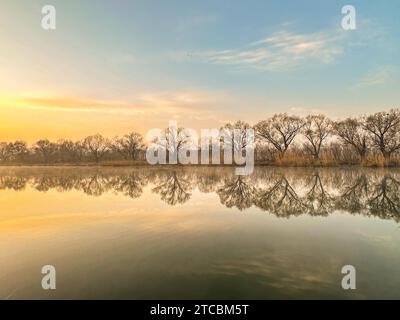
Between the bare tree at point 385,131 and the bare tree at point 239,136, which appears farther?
the bare tree at point 239,136

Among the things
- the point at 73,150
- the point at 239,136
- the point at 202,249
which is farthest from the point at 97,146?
the point at 202,249

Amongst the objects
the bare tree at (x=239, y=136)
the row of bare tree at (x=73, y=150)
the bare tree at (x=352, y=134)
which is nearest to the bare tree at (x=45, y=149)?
the row of bare tree at (x=73, y=150)

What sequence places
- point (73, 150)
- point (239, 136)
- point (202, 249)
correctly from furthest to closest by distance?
point (73, 150)
point (239, 136)
point (202, 249)

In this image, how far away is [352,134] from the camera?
35344mm

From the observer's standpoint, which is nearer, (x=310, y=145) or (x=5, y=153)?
(x=310, y=145)

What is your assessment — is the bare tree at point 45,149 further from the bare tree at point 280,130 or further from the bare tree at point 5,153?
the bare tree at point 280,130

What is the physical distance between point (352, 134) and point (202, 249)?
35.1m

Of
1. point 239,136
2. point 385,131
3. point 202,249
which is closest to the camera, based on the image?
point 202,249

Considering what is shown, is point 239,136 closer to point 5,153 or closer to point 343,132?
point 343,132

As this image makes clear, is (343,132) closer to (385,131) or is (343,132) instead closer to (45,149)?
(385,131)

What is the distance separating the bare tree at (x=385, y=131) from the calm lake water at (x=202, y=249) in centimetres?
2733

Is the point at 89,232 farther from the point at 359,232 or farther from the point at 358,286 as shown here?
the point at 359,232

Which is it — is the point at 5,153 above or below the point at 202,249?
above

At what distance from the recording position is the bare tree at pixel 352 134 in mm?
34028
